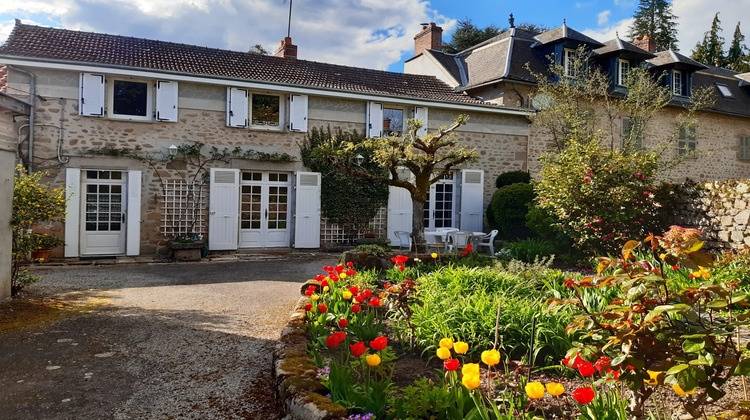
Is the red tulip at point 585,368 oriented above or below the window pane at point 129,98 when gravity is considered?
below

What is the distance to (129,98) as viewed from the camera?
11.2 meters

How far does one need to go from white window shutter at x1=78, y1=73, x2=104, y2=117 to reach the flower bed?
8004 millimetres

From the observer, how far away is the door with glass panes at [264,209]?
39.7 ft

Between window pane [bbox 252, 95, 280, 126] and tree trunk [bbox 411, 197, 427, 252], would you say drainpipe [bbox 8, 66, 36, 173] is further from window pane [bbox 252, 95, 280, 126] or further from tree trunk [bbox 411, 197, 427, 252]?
tree trunk [bbox 411, 197, 427, 252]

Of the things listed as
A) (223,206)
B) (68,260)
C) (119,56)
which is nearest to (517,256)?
(223,206)

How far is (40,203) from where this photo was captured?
6430 mm

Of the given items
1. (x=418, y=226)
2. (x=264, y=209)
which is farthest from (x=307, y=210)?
(x=418, y=226)

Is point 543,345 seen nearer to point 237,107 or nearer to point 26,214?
point 26,214

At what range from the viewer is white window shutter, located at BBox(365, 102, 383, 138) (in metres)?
13.0

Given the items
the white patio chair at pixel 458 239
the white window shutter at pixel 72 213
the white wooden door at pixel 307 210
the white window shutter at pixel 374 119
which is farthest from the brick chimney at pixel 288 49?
the white patio chair at pixel 458 239

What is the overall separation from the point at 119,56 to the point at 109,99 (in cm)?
129

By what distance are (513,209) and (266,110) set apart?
21.8 ft

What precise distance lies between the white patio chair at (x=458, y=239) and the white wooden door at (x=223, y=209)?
4915 millimetres

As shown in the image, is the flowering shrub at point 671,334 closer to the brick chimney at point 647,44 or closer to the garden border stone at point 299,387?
the garden border stone at point 299,387
